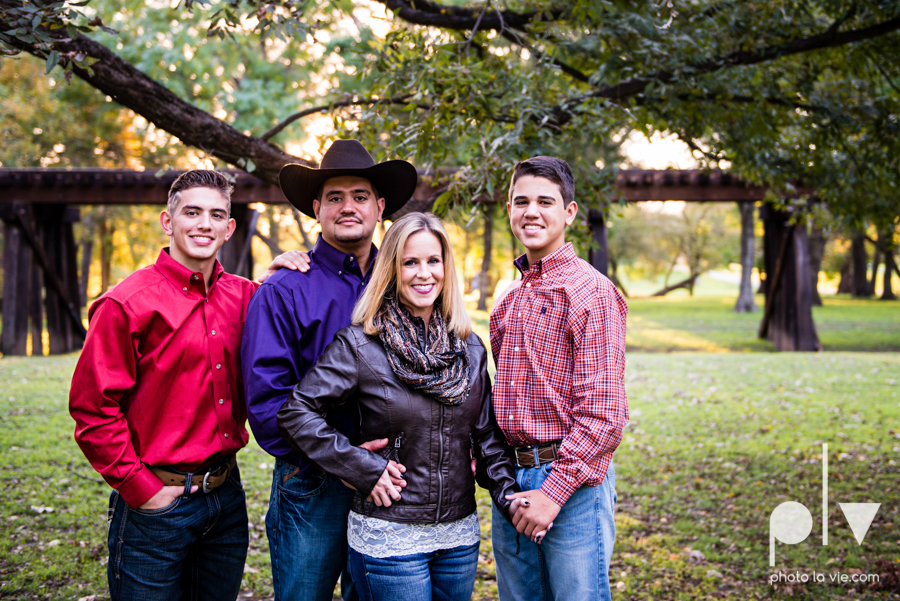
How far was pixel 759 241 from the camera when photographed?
4222cm

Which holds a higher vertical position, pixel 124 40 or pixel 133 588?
pixel 124 40

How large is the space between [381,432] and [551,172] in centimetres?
123

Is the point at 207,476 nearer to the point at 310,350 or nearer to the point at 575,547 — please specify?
the point at 310,350

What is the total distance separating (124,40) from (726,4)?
15351mm

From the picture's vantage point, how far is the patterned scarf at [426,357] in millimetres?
2359

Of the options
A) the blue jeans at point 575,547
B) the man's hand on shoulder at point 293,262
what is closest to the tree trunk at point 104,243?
the man's hand on shoulder at point 293,262

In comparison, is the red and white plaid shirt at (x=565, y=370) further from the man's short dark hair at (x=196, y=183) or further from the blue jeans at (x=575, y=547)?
the man's short dark hair at (x=196, y=183)

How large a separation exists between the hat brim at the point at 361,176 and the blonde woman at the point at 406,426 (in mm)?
473

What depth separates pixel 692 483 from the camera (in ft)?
21.2

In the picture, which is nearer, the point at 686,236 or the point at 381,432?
the point at 381,432

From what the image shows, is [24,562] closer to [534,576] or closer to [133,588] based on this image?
[133,588]

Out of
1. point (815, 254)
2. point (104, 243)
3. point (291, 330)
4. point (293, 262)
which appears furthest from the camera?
point (104, 243)

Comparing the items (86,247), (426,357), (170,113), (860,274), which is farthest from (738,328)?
(86,247)

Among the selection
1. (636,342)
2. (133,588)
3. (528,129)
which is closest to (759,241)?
(636,342)
